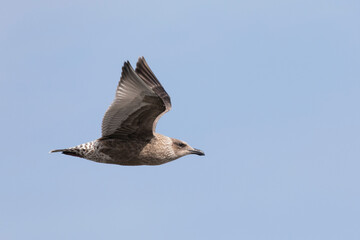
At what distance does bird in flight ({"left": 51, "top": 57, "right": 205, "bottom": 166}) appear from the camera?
54.9 ft

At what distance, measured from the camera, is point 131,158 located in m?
17.7

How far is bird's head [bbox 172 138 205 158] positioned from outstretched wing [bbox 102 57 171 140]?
798 mm

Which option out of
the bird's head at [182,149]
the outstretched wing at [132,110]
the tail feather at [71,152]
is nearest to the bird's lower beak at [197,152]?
the bird's head at [182,149]

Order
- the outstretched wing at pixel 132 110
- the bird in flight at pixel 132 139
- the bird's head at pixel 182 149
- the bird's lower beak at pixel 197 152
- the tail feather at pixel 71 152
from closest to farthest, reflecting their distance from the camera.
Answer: the outstretched wing at pixel 132 110, the bird in flight at pixel 132 139, the tail feather at pixel 71 152, the bird's head at pixel 182 149, the bird's lower beak at pixel 197 152

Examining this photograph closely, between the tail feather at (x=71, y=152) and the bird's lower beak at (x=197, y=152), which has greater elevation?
the bird's lower beak at (x=197, y=152)

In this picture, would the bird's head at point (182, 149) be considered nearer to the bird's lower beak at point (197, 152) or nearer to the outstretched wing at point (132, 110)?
the bird's lower beak at point (197, 152)

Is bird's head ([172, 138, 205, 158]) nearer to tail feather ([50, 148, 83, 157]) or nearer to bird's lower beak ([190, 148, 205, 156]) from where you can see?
bird's lower beak ([190, 148, 205, 156])

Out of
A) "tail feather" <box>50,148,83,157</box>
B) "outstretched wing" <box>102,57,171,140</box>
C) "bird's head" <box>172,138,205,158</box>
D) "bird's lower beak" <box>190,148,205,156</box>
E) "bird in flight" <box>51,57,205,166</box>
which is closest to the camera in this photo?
"outstretched wing" <box>102,57,171,140</box>

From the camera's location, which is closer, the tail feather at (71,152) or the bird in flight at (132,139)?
the bird in flight at (132,139)

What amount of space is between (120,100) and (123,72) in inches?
30.2

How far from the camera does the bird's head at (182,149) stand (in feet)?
60.0

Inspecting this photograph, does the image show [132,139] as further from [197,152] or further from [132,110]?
[197,152]

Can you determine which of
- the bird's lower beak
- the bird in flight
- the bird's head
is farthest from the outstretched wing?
the bird's lower beak

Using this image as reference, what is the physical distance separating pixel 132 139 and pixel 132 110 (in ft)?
3.56
